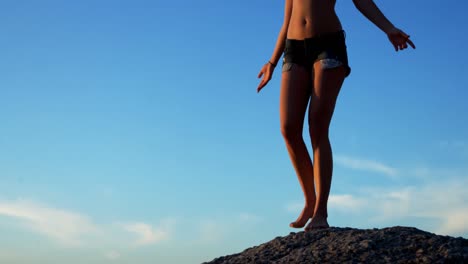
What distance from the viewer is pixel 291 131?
7.26 m

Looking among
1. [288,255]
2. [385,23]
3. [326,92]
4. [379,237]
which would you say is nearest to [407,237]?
[379,237]

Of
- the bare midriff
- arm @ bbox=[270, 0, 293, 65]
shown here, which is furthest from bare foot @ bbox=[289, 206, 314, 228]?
the bare midriff

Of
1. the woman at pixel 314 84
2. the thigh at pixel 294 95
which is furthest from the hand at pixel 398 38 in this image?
the thigh at pixel 294 95

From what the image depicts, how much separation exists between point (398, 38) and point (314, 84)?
1.09 metres

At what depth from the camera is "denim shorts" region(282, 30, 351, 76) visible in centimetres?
716

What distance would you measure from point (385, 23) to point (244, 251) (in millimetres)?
3082

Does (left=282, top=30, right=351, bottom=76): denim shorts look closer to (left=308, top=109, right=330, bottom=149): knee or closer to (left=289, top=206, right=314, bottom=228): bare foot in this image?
(left=308, top=109, right=330, bottom=149): knee

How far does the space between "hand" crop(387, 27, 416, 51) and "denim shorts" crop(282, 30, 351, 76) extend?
536 mm

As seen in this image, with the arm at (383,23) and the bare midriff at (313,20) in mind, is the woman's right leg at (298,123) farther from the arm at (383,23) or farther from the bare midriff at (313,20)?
the arm at (383,23)

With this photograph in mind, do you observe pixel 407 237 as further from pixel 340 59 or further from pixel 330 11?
pixel 330 11

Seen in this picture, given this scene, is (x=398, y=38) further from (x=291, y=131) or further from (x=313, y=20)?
(x=291, y=131)

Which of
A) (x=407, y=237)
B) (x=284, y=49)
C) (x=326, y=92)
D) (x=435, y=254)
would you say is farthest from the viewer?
(x=284, y=49)

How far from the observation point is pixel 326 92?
716cm

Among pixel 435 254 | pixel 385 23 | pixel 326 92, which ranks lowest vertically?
pixel 435 254
